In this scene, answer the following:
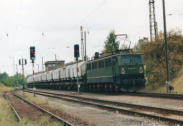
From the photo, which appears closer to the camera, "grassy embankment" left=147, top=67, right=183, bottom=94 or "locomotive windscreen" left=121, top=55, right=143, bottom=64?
"locomotive windscreen" left=121, top=55, right=143, bottom=64

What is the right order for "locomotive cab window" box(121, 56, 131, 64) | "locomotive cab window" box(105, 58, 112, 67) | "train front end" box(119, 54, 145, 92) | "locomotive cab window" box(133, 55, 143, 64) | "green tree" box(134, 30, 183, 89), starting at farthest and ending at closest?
"green tree" box(134, 30, 183, 89)
"locomotive cab window" box(105, 58, 112, 67)
"locomotive cab window" box(133, 55, 143, 64)
"locomotive cab window" box(121, 56, 131, 64)
"train front end" box(119, 54, 145, 92)

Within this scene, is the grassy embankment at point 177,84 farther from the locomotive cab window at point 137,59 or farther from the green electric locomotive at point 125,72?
the locomotive cab window at point 137,59

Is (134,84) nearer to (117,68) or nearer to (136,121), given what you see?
(117,68)

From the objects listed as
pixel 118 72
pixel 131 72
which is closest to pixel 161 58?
pixel 131 72

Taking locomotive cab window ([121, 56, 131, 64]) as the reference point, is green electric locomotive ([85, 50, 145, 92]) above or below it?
below

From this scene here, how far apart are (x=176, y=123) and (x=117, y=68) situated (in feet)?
51.2

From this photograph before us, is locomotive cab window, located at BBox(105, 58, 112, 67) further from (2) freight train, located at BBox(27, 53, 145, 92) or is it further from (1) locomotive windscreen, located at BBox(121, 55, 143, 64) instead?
(1) locomotive windscreen, located at BBox(121, 55, 143, 64)

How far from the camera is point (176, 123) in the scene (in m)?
9.88

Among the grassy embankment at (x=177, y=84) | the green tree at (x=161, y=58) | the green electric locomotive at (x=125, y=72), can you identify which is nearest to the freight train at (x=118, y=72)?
the green electric locomotive at (x=125, y=72)

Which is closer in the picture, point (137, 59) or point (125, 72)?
point (125, 72)

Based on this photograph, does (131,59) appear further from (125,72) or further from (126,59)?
(125,72)

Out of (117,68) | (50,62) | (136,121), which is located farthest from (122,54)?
(50,62)

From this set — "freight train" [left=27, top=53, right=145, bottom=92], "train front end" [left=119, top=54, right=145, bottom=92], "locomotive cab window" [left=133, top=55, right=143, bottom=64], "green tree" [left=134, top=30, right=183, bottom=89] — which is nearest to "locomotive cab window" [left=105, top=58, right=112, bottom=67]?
"freight train" [left=27, top=53, right=145, bottom=92]

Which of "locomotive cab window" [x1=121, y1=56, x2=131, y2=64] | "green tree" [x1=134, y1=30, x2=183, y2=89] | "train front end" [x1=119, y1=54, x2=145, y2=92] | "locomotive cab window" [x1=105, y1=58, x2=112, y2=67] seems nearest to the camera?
"train front end" [x1=119, y1=54, x2=145, y2=92]
